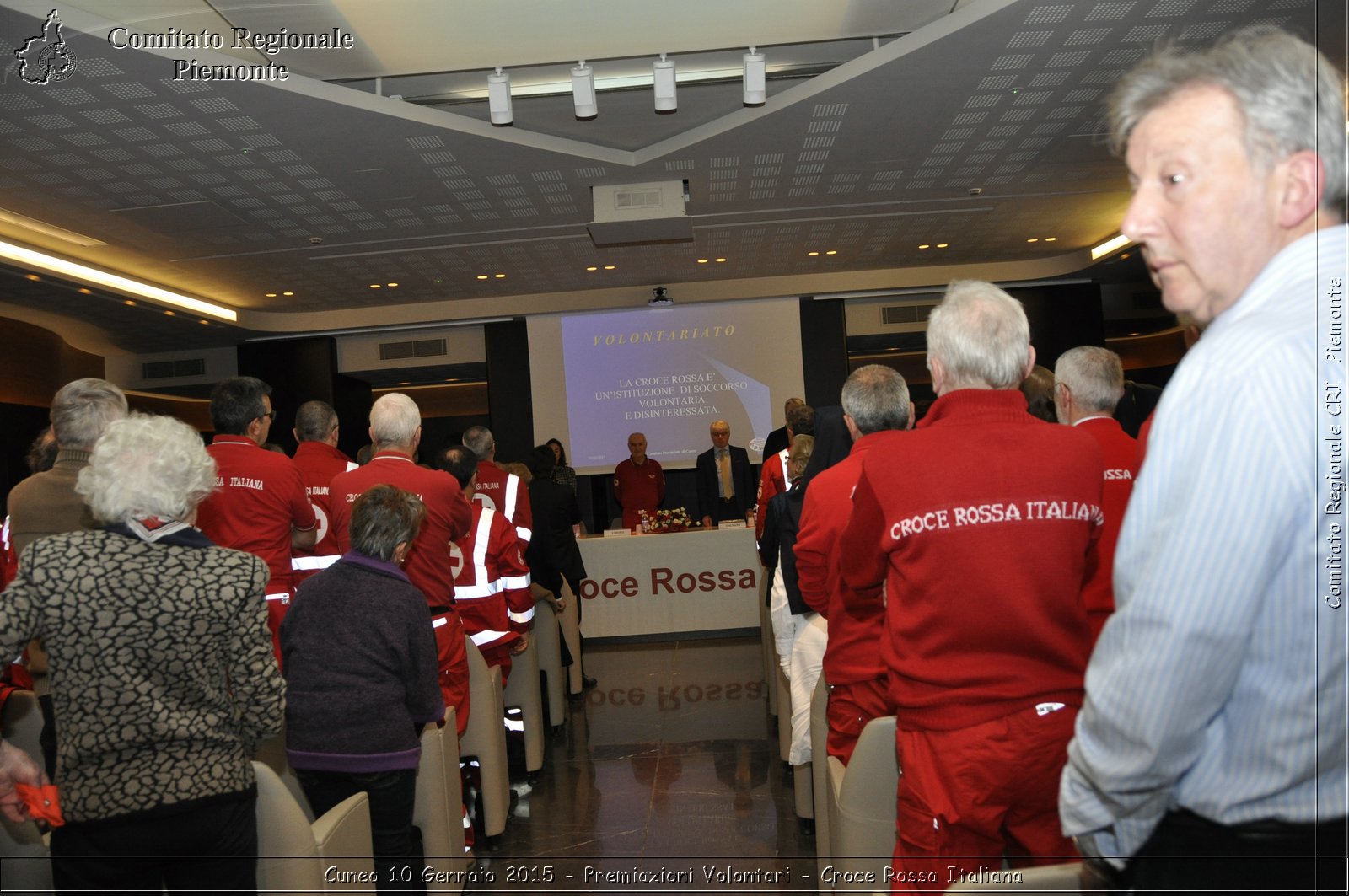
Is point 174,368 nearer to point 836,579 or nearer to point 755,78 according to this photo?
point 755,78

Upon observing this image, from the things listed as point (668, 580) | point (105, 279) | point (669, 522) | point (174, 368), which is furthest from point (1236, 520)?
point (174, 368)

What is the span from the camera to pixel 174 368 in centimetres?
1264

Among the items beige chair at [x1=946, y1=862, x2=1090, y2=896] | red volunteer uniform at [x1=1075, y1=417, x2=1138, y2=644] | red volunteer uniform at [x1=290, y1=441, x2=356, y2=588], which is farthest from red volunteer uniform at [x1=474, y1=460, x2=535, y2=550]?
beige chair at [x1=946, y1=862, x2=1090, y2=896]

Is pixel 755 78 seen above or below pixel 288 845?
above

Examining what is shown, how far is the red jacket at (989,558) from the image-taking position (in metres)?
1.75

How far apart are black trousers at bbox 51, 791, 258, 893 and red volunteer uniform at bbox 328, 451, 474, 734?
1.53m

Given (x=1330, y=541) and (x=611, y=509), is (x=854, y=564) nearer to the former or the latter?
(x=1330, y=541)

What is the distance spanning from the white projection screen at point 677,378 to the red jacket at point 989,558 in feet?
31.7

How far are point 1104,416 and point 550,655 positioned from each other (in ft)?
11.4

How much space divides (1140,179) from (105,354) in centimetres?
1376

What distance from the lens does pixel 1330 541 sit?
985mm

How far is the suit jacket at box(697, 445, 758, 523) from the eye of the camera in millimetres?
9141

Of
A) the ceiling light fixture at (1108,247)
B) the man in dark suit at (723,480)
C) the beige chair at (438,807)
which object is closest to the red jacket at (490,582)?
the beige chair at (438,807)

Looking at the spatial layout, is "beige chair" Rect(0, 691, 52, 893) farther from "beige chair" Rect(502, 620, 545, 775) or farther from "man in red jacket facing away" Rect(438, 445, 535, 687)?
"beige chair" Rect(502, 620, 545, 775)
